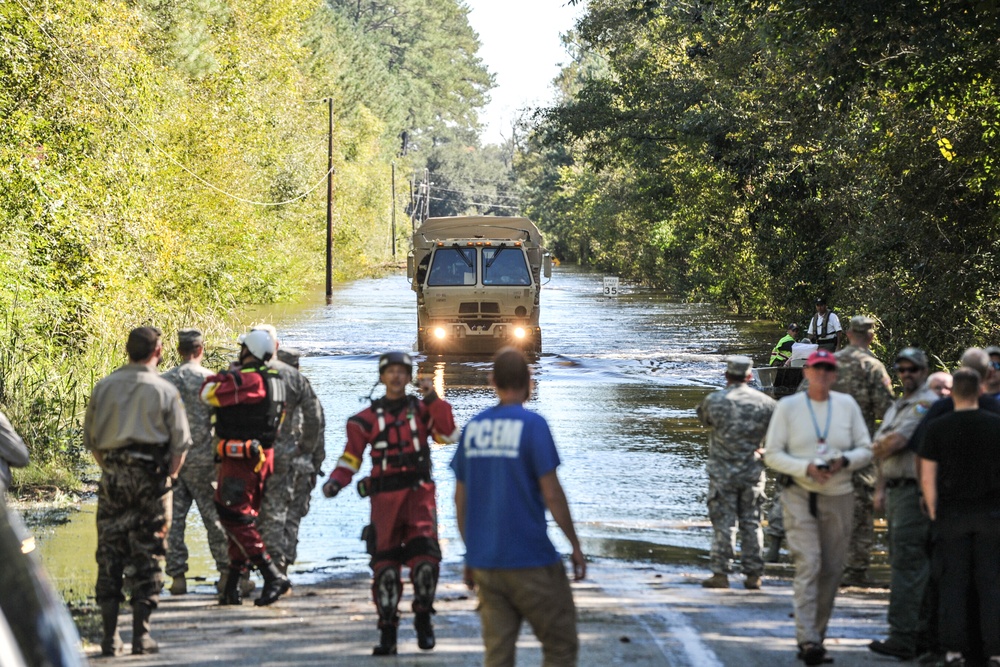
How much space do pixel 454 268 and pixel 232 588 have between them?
19375mm

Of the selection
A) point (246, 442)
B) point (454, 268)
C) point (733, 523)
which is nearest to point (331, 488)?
point (246, 442)

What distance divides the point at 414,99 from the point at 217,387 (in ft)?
459

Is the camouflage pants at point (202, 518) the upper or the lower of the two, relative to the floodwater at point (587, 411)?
upper

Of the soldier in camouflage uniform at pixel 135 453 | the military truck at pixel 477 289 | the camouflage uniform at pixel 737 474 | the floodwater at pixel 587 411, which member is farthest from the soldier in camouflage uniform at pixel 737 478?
the military truck at pixel 477 289

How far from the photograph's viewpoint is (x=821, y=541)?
Result: 25.6 ft

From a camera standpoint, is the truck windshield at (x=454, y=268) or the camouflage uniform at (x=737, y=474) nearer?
the camouflage uniform at (x=737, y=474)

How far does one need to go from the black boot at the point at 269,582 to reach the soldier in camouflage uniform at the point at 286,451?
0.26 m

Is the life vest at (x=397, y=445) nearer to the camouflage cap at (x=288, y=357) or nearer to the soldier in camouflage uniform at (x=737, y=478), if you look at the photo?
the camouflage cap at (x=288, y=357)

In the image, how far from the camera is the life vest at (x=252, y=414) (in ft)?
29.4

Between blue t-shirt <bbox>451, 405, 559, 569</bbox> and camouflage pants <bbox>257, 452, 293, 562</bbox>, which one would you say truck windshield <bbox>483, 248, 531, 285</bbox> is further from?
blue t-shirt <bbox>451, 405, 559, 569</bbox>

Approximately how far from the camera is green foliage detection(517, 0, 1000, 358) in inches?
712

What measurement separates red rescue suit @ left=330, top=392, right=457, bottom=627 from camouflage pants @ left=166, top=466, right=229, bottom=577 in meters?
2.23

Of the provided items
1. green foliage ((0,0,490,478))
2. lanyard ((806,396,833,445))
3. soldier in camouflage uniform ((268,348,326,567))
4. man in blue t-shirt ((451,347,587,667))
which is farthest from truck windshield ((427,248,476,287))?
man in blue t-shirt ((451,347,587,667))

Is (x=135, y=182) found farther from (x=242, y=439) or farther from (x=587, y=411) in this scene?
(x=242, y=439)
